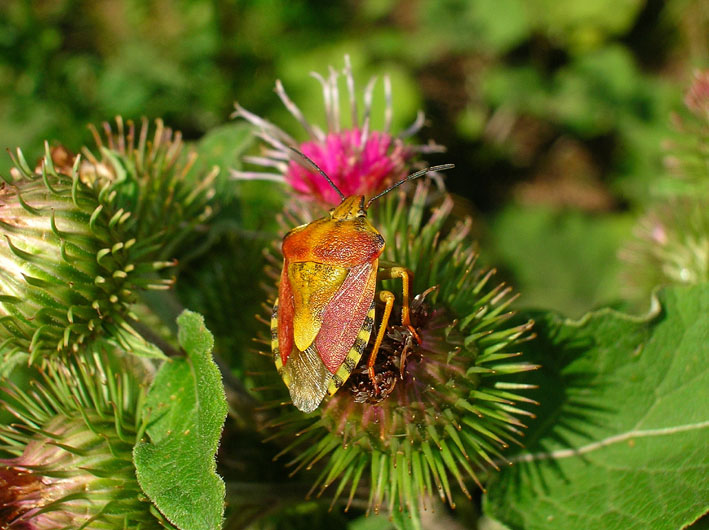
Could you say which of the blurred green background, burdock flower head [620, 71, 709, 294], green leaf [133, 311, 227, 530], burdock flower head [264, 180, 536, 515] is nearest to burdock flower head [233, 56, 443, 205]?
burdock flower head [264, 180, 536, 515]

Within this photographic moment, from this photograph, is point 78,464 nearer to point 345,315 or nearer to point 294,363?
point 294,363

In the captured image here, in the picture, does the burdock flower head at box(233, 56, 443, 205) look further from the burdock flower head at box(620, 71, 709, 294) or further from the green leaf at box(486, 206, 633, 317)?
the green leaf at box(486, 206, 633, 317)

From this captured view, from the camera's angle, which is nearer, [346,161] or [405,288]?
[405,288]

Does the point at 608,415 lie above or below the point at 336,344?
below

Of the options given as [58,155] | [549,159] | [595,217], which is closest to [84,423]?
[58,155]

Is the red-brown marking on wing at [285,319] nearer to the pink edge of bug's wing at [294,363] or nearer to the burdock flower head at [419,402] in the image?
the pink edge of bug's wing at [294,363]

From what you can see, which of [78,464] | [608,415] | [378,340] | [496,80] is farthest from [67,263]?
[496,80]
